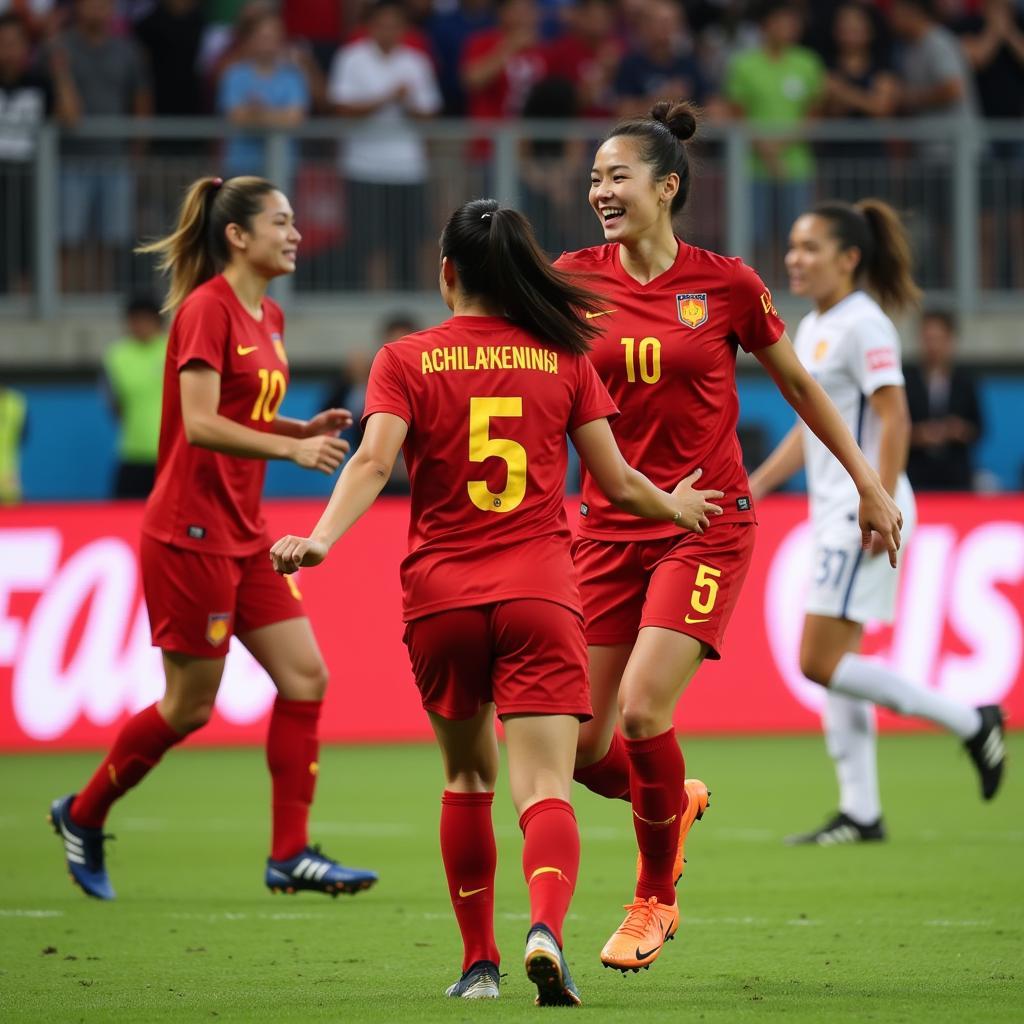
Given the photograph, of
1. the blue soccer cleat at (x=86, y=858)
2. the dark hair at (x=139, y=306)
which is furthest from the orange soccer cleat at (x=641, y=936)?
the dark hair at (x=139, y=306)

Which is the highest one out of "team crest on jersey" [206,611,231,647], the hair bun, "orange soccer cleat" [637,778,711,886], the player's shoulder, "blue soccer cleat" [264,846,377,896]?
the hair bun

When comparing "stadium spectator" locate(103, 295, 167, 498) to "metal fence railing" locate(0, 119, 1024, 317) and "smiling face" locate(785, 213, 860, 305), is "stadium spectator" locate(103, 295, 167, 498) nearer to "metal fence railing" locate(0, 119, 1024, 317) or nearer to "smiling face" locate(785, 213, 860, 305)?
"metal fence railing" locate(0, 119, 1024, 317)

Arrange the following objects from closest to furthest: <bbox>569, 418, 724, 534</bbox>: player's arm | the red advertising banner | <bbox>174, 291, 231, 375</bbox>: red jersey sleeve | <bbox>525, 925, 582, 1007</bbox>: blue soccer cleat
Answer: <bbox>525, 925, 582, 1007</bbox>: blue soccer cleat, <bbox>569, 418, 724, 534</bbox>: player's arm, <bbox>174, 291, 231, 375</bbox>: red jersey sleeve, the red advertising banner

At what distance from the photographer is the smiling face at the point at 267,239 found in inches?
299

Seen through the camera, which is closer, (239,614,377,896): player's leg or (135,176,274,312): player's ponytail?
(239,614,377,896): player's leg

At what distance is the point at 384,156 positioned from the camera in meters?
16.4

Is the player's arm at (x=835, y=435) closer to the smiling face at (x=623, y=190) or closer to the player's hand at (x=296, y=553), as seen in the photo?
the smiling face at (x=623, y=190)

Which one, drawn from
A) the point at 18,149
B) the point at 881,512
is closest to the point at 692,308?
the point at 881,512

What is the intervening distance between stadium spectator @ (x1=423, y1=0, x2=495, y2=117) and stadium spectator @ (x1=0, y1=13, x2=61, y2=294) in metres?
3.14

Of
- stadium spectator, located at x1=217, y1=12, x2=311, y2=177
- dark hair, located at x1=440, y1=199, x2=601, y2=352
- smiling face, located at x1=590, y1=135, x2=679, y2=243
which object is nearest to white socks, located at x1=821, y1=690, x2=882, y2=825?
smiling face, located at x1=590, y1=135, x2=679, y2=243

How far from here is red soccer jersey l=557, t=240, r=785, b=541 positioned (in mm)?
6172

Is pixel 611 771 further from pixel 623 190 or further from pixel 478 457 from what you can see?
pixel 623 190

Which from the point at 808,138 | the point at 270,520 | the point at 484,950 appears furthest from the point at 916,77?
the point at 484,950

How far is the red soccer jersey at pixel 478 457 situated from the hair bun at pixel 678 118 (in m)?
1.48
